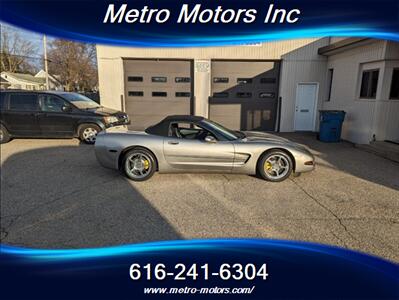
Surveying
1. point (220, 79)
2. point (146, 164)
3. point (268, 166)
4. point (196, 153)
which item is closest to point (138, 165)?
point (146, 164)

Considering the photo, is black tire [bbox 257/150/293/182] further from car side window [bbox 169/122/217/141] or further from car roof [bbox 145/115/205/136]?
car roof [bbox 145/115/205/136]

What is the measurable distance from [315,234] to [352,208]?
1065mm

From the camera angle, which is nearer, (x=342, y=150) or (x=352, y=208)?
(x=352, y=208)

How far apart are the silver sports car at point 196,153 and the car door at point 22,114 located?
12.8 ft

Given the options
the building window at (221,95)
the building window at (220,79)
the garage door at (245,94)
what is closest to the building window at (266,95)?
the garage door at (245,94)

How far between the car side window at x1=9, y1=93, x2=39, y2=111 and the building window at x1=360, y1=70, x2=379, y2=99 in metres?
9.97

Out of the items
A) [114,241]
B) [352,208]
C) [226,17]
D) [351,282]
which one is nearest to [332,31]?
[226,17]

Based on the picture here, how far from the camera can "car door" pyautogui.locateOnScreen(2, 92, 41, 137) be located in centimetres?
677

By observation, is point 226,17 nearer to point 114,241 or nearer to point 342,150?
point 114,241

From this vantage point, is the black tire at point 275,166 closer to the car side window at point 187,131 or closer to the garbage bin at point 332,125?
the car side window at point 187,131

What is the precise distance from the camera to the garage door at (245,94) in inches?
402

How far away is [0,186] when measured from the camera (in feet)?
13.0

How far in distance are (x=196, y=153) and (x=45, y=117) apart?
523 cm

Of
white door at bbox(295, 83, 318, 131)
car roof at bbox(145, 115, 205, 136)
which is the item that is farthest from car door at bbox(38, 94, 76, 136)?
white door at bbox(295, 83, 318, 131)
